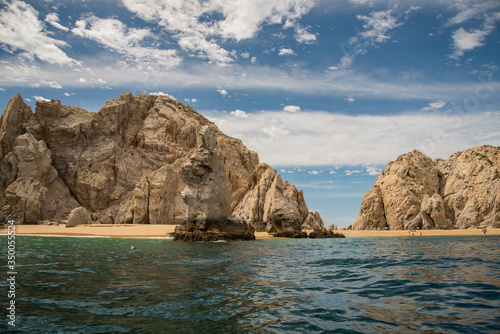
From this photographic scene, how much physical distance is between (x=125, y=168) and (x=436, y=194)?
60.2m

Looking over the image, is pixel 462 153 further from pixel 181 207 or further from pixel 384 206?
pixel 181 207

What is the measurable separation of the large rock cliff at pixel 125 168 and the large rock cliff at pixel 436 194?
1497cm

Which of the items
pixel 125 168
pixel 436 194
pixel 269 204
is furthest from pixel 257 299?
Answer: pixel 125 168

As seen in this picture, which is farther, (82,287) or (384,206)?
(384,206)

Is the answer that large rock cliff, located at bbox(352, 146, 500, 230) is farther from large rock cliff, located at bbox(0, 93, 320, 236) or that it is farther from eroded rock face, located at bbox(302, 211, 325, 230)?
large rock cliff, located at bbox(0, 93, 320, 236)

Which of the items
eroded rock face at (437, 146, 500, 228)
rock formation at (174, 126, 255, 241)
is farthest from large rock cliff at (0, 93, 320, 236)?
eroded rock face at (437, 146, 500, 228)

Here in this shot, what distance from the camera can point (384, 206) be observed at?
62250 millimetres

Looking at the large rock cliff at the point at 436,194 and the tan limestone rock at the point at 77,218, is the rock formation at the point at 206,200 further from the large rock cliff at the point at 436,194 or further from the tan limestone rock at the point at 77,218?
the large rock cliff at the point at 436,194

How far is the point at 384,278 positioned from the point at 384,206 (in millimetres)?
56679

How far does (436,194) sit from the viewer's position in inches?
2200

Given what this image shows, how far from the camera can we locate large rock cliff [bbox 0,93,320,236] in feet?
142

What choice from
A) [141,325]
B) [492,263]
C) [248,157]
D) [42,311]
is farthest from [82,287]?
[248,157]

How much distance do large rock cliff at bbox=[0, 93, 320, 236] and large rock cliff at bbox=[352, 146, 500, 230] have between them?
1497 centimetres

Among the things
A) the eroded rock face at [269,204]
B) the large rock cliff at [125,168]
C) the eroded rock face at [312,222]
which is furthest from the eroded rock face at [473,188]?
the large rock cliff at [125,168]
